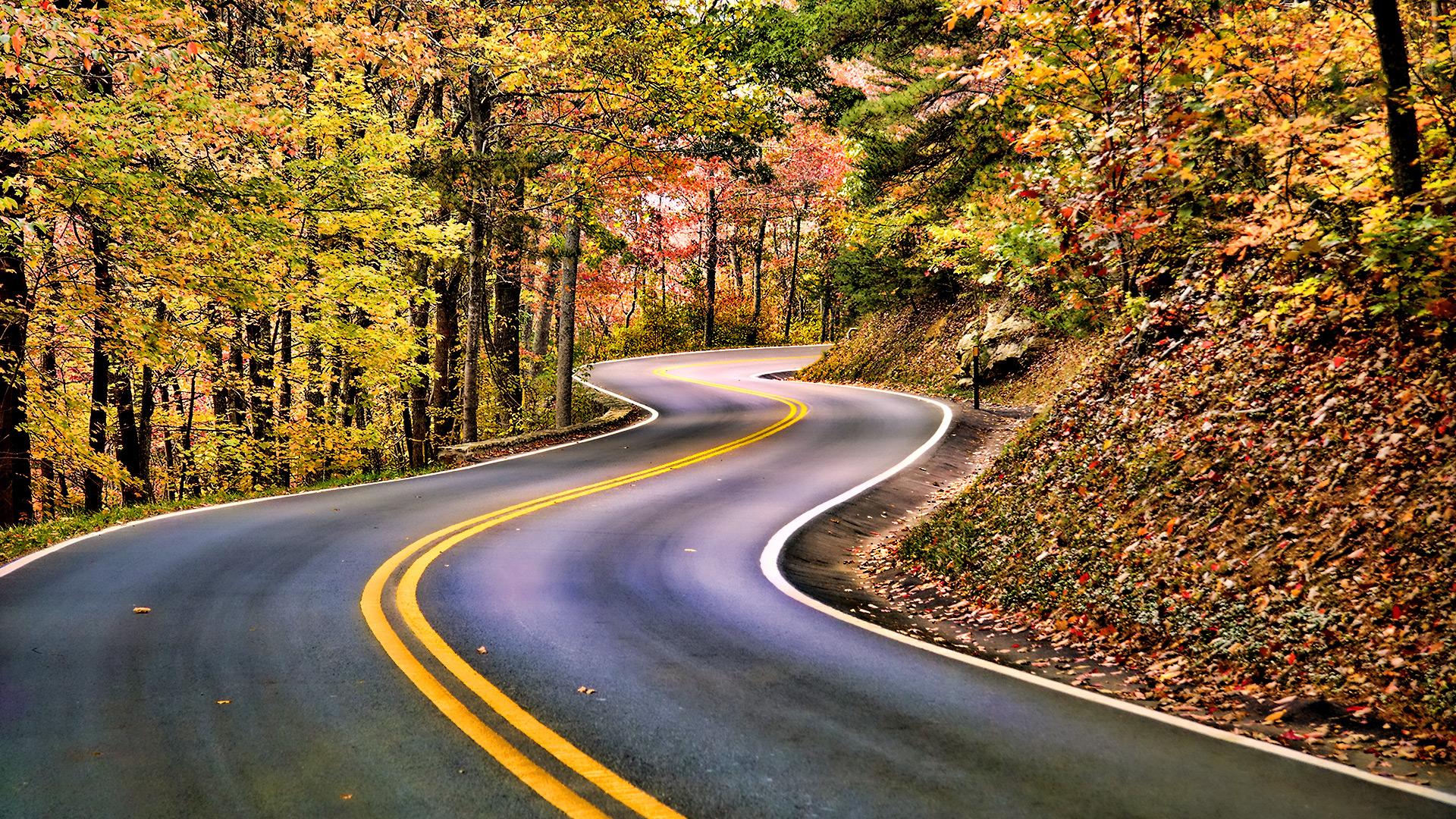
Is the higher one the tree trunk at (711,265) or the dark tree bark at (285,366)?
the tree trunk at (711,265)

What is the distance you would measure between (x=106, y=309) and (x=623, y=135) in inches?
354

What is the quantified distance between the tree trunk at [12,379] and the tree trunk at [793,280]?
3357 cm

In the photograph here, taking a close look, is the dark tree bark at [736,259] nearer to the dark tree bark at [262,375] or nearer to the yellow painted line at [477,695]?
the dark tree bark at [262,375]

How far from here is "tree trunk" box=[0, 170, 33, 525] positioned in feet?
34.9

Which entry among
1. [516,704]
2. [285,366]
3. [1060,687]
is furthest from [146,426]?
[1060,687]

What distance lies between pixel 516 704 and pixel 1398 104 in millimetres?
7412

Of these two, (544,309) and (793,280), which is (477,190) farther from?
(793,280)

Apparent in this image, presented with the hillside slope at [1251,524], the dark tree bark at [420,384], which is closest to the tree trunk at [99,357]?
the dark tree bark at [420,384]

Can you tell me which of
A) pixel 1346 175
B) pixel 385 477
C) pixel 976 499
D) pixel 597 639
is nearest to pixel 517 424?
pixel 385 477

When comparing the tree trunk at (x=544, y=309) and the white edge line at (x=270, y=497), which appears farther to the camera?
the tree trunk at (x=544, y=309)

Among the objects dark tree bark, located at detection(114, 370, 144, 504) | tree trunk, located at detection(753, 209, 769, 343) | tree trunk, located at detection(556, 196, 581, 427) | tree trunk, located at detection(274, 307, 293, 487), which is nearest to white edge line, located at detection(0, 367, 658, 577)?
tree trunk, located at detection(556, 196, 581, 427)

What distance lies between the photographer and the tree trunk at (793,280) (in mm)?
42344

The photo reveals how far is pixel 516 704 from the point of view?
4.86m

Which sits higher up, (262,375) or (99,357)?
(99,357)
